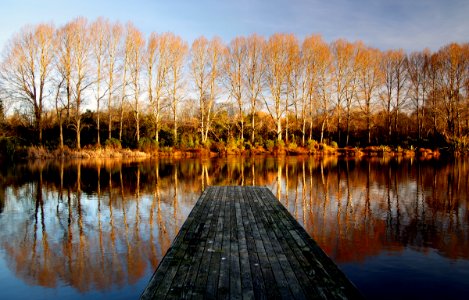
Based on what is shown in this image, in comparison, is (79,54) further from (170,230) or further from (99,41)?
(170,230)

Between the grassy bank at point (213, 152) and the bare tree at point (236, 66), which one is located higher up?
the bare tree at point (236, 66)

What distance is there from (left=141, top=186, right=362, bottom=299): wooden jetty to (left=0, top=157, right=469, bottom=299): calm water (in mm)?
1103

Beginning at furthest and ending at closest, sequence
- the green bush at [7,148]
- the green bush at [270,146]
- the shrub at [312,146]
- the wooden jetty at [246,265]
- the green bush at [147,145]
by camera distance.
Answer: the shrub at [312,146] → the green bush at [270,146] → the green bush at [147,145] → the green bush at [7,148] → the wooden jetty at [246,265]

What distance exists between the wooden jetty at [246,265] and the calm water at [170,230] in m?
1.10

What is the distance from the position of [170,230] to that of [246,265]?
4551 millimetres

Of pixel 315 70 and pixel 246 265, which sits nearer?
pixel 246 265

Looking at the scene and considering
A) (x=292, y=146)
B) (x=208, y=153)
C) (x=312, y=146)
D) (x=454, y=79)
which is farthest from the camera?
(x=454, y=79)

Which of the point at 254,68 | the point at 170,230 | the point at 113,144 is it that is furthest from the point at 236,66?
the point at 170,230

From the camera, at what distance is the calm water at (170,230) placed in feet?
18.4

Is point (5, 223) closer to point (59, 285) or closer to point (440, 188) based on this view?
point (59, 285)

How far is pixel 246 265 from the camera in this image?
439 cm

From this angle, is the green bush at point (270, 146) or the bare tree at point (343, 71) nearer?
the green bush at point (270, 146)

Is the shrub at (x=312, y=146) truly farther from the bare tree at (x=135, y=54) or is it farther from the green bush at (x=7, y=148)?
the green bush at (x=7, y=148)

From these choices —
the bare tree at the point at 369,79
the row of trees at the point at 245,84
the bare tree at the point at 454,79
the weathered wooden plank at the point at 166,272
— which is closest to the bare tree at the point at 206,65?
the row of trees at the point at 245,84
